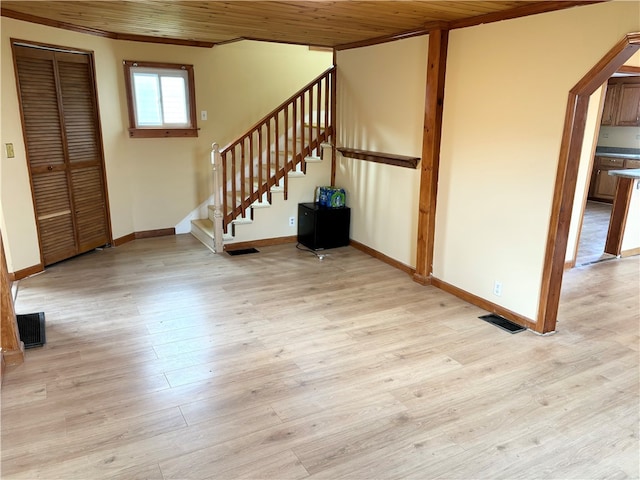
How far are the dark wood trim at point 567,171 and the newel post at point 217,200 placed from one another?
11.0ft

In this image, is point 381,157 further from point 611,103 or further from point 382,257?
point 611,103

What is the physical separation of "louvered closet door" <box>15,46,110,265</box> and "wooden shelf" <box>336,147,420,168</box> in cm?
282

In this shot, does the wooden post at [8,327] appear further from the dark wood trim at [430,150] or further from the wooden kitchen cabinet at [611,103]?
the wooden kitchen cabinet at [611,103]

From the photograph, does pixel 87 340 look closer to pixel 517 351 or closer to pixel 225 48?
pixel 517 351

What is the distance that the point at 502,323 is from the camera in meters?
3.57

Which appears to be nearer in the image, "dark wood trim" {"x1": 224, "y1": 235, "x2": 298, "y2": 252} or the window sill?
"dark wood trim" {"x1": 224, "y1": 235, "x2": 298, "y2": 252}

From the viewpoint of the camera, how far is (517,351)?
315 cm

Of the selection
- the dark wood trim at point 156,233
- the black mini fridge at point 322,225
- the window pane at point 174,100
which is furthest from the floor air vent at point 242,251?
the window pane at point 174,100

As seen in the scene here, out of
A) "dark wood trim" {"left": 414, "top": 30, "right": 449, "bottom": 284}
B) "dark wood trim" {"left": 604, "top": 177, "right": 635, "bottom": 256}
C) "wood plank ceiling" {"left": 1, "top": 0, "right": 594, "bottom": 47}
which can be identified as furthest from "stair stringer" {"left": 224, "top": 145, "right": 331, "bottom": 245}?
"dark wood trim" {"left": 604, "top": 177, "right": 635, "bottom": 256}

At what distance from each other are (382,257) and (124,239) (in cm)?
311

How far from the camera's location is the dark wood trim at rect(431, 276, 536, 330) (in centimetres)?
352

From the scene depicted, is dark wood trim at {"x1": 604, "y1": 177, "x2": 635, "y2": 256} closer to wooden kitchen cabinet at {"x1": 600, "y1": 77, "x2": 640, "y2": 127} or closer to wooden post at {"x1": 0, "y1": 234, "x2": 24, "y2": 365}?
wooden kitchen cabinet at {"x1": 600, "y1": 77, "x2": 640, "y2": 127}

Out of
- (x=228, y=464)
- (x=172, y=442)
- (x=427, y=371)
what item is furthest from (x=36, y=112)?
(x=427, y=371)

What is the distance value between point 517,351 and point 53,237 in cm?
440
